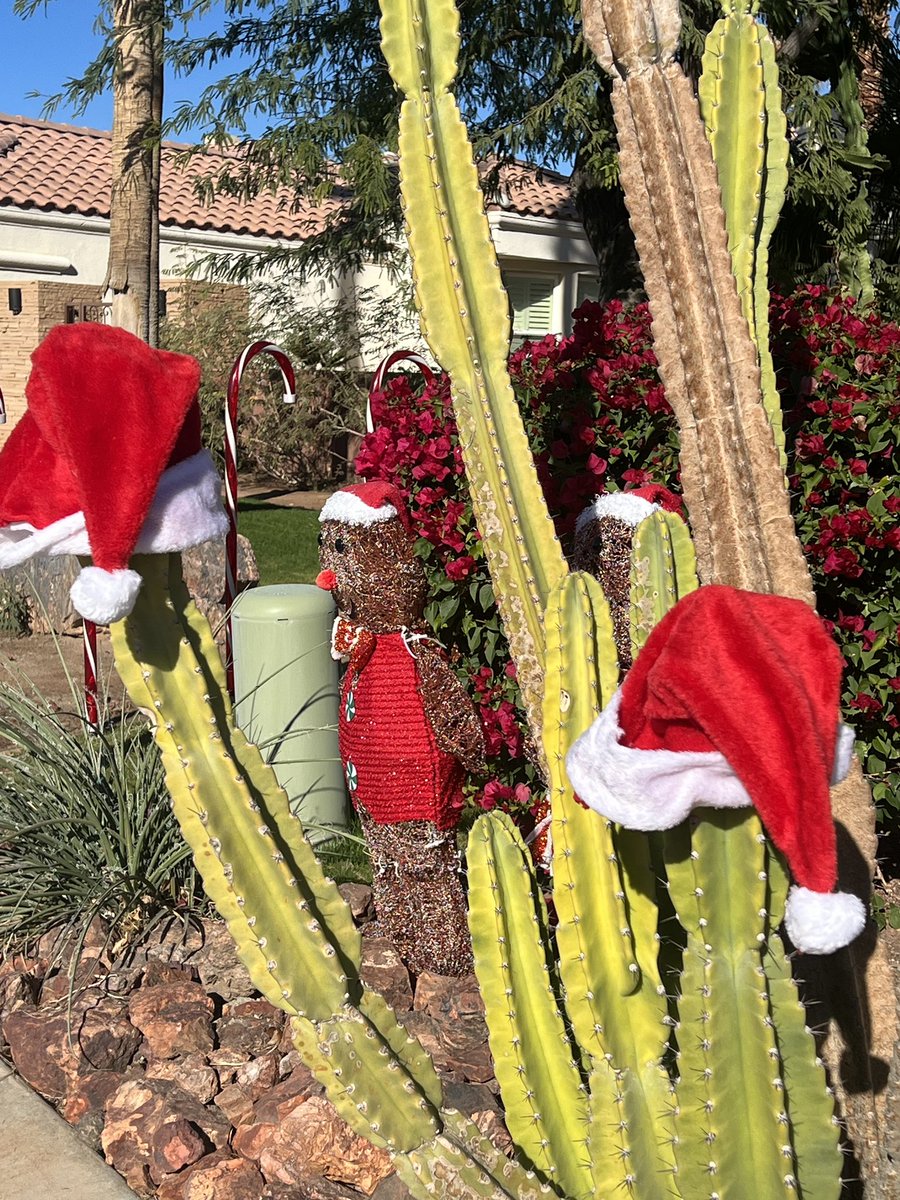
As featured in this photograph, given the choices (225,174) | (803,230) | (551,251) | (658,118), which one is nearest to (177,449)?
(658,118)

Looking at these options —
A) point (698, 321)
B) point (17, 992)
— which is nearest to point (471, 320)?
point (698, 321)

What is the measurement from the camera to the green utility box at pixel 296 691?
458 centimetres

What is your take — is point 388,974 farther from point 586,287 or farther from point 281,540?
point 586,287

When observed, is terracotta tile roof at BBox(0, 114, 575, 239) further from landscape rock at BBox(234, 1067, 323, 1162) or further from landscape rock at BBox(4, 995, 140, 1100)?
landscape rock at BBox(234, 1067, 323, 1162)

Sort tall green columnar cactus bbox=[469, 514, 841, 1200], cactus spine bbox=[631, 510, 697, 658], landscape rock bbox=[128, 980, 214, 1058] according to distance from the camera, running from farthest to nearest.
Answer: landscape rock bbox=[128, 980, 214, 1058] < cactus spine bbox=[631, 510, 697, 658] < tall green columnar cactus bbox=[469, 514, 841, 1200]

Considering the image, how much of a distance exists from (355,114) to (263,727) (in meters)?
7.03

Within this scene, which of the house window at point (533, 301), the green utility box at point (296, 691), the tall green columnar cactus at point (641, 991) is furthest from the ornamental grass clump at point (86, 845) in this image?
the house window at point (533, 301)

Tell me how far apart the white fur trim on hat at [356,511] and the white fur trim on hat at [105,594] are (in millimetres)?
1575

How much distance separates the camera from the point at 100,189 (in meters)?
17.6

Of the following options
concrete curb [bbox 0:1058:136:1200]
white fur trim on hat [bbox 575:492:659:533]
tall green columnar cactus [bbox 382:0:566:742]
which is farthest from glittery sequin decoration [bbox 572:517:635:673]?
concrete curb [bbox 0:1058:136:1200]

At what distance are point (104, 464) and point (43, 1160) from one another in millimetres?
1849

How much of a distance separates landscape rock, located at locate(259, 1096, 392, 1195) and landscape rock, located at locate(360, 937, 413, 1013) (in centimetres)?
65

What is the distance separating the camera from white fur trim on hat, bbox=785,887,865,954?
5.15 ft

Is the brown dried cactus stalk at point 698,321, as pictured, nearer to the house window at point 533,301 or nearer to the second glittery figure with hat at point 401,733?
the second glittery figure with hat at point 401,733
